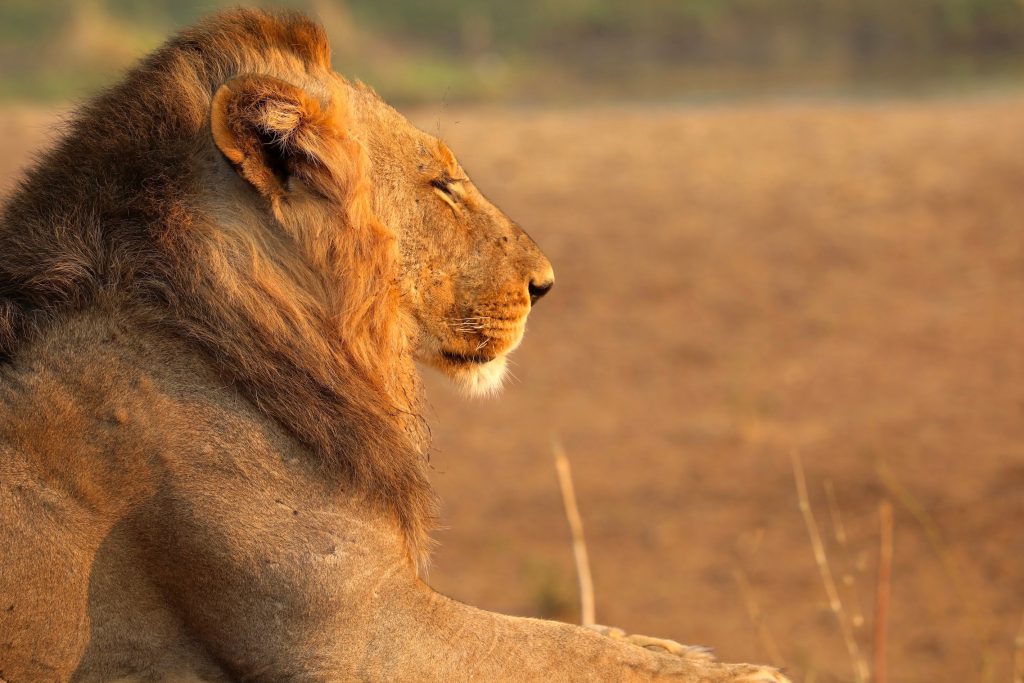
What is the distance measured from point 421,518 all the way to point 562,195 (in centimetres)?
893

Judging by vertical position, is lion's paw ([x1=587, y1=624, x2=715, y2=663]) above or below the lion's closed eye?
below

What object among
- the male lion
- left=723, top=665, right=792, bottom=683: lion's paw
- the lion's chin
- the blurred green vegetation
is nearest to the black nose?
the lion's chin

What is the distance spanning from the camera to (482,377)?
9.98 ft

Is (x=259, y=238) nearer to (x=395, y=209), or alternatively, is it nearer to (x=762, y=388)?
(x=395, y=209)

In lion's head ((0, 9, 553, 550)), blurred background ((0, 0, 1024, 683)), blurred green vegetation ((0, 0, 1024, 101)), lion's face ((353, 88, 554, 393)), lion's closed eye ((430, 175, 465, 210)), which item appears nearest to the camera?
lion's head ((0, 9, 553, 550))

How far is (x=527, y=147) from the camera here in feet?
42.0

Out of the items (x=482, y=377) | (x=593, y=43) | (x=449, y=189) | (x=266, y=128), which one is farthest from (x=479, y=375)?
(x=593, y=43)

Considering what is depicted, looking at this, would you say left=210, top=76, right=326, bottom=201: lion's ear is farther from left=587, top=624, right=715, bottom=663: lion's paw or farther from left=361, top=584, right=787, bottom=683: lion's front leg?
left=587, top=624, right=715, bottom=663: lion's paw

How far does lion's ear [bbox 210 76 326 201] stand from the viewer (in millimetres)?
2443

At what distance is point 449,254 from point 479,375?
289 millimetres

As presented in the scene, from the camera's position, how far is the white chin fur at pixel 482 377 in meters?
3.00

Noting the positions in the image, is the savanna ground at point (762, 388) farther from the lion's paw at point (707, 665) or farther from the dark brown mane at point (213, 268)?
the dark brown mane at point (213, 268)

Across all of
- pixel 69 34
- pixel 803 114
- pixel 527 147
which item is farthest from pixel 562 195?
pixel 69 34

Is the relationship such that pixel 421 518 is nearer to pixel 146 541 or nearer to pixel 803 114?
pixel 146 541
